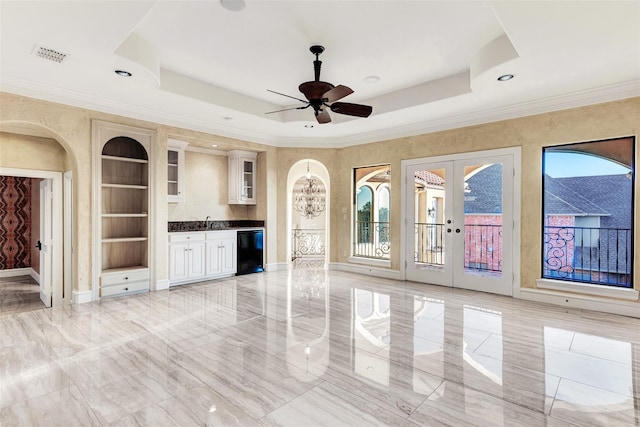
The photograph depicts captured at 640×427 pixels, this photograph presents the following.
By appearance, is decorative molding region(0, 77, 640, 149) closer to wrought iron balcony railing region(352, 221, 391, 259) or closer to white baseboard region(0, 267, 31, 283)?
wrought iron balcony railing region(352, 221, 391, 259)

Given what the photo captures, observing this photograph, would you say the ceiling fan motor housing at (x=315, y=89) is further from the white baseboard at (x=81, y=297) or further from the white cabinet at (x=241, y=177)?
the white baseboard at (x=81, y=297)

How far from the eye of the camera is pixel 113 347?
3.23 meters

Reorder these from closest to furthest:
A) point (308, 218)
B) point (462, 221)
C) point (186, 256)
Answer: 1. point (462, 221)
2. point (186, 256)
3. point (308, 218)

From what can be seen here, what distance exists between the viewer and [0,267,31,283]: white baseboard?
7.21 m

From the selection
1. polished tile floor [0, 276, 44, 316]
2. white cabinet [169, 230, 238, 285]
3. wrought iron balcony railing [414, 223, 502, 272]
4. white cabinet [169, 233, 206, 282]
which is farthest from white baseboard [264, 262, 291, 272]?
polished tile floor [0, 276, 44, 316]

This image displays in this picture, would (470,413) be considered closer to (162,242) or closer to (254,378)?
(254,378)

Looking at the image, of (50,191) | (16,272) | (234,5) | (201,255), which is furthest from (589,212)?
(16,272)

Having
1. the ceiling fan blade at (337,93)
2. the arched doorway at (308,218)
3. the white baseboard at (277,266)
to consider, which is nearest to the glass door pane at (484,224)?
the ceiling fan blade at (337,93)

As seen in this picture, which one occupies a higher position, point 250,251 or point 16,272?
point 250,251

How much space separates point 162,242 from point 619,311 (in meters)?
6.73

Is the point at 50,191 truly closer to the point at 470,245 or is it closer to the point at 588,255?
the point at 470,245

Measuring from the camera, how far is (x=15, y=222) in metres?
7.41

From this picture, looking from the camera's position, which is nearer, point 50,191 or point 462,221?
point 50,191

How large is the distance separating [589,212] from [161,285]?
6594 mm
